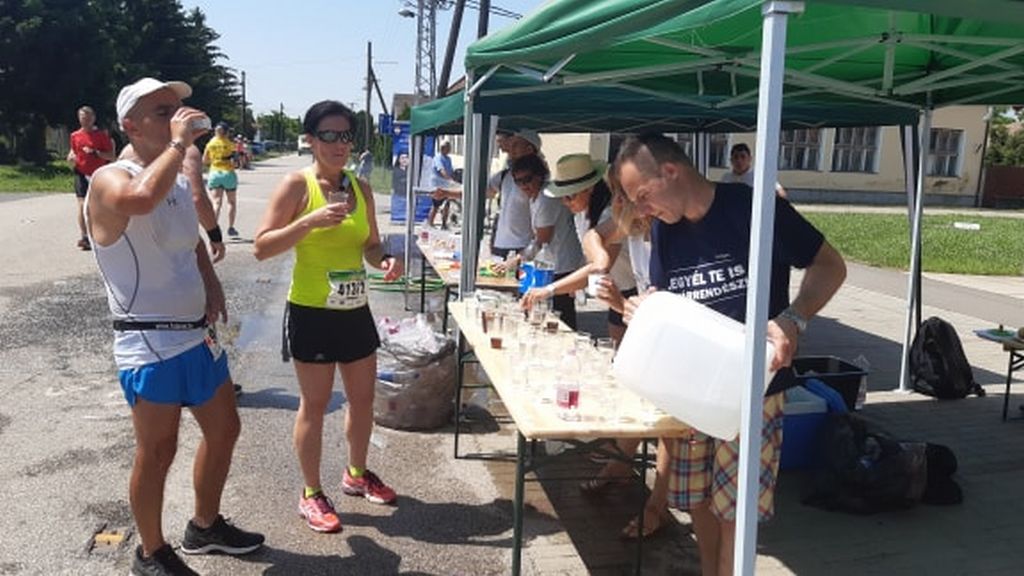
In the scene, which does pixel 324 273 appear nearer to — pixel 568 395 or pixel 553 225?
pixel 568 395

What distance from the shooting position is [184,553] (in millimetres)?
3174

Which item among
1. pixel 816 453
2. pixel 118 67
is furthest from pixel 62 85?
pixel 816 453

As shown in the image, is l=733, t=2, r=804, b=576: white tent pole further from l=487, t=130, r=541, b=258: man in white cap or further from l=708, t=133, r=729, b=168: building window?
l=708, t=133, r=729, b=168: building window

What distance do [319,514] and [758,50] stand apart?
3237 mm

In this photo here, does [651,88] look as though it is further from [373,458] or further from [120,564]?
[120,564]

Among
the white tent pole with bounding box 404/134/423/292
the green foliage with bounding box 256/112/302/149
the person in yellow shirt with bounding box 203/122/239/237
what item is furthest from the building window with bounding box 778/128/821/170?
the green foliage with bounding box 256/112/302/149

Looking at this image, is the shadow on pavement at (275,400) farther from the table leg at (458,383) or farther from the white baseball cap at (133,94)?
the white baseball cap at (133,94)

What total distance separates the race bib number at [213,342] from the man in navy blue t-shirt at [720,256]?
4.98 ft

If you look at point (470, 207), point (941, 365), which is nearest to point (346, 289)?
point (470, 207)

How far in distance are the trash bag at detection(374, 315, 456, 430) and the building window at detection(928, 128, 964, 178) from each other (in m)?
30.0

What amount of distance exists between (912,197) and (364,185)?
435 centimetres

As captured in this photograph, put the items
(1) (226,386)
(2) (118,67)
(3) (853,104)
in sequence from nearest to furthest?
(1) (226,386), (3) (853,104), (2) (118,67)

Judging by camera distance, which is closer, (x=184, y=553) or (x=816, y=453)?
(x=184, y=553)

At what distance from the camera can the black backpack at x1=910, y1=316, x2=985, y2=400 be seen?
5.68 m
